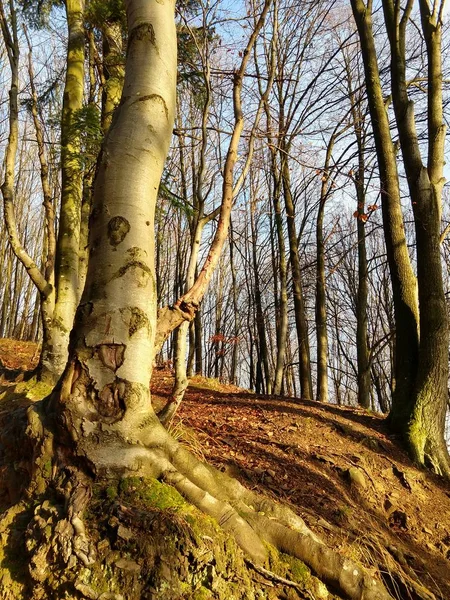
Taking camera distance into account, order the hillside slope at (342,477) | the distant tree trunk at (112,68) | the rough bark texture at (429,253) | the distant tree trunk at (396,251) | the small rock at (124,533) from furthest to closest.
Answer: the distant tree trunk at (112,68) < the distant tree trunk at (396,251) < the rough bark texture at (429,253) < the hillside slope at (342,477) < the small rock at (124,533)

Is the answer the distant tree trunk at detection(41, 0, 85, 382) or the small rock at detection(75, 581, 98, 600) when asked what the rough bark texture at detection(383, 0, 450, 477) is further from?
the distant tree trunk at detection(41, 0, 85, 382)

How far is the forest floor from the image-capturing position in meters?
2.49

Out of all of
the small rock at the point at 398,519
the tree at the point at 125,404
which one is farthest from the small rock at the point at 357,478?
the tree at the point at 125,404

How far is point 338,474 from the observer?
345 cm

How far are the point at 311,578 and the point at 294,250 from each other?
356 inches

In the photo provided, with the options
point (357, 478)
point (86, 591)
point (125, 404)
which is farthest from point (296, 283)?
point (86, 591)

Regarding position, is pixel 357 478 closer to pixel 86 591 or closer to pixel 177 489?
pixel 177 489

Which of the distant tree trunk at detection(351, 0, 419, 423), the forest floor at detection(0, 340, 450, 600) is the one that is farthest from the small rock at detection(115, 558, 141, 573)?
the distant tree trunk at detection(351, 0, 419, 423)

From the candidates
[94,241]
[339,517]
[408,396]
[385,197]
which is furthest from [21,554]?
[385,197]

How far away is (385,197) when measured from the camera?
542 cm

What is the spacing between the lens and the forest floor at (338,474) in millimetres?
2494

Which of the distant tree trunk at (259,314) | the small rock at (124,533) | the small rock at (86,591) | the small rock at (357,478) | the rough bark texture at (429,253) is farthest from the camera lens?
the distant tree trunk at (259,314)

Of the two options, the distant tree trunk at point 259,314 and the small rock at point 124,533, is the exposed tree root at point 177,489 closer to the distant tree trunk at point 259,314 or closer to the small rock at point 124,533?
the small rock at point 124,533

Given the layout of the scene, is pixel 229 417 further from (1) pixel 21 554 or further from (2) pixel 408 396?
(1) pixel 21 554
